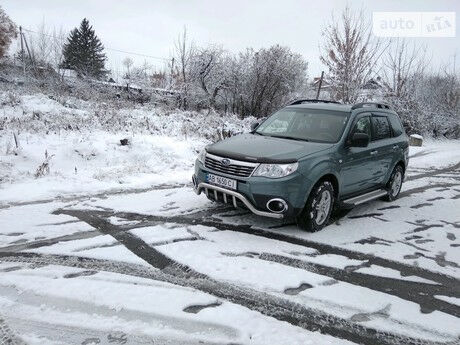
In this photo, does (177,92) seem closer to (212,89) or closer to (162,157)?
(212,89)

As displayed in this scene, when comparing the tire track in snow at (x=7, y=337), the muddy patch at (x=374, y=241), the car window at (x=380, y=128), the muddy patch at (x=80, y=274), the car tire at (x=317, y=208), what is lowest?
the muddy patch at (x=374, y=241)

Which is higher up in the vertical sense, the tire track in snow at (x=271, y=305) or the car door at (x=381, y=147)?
the car door at (x=381, y=147)

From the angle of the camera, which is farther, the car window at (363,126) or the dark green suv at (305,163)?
the car window at (363,126)

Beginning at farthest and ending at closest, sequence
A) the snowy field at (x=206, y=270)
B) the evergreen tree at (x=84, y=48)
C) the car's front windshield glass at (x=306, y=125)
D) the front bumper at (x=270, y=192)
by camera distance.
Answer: the evergreen tree at (x=84, y=48) < the car's front windshield glass at (x=306, y=125) < the front bumper at (x=270, y=192) < the snowy field at (x=206, y=270)

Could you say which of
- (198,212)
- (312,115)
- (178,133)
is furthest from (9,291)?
(178,133)

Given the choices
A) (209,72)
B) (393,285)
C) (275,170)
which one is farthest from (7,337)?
(209,72)

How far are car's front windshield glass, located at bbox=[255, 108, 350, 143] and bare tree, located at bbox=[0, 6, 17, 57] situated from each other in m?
29.1

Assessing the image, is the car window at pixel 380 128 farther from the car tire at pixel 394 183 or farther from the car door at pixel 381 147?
the car tire at pixel 394 183

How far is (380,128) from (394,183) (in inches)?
49.8

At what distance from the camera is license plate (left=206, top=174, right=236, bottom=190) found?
5094 mm

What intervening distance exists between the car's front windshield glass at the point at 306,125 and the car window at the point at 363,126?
0.22m

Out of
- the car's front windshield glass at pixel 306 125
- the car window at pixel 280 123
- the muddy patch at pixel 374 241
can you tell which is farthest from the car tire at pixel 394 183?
the car window at pixel 280 123

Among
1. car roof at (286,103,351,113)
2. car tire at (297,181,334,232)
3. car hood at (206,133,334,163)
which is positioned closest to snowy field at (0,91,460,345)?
car tire at (297,181,334,232)

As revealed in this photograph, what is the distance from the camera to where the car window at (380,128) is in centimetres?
666
